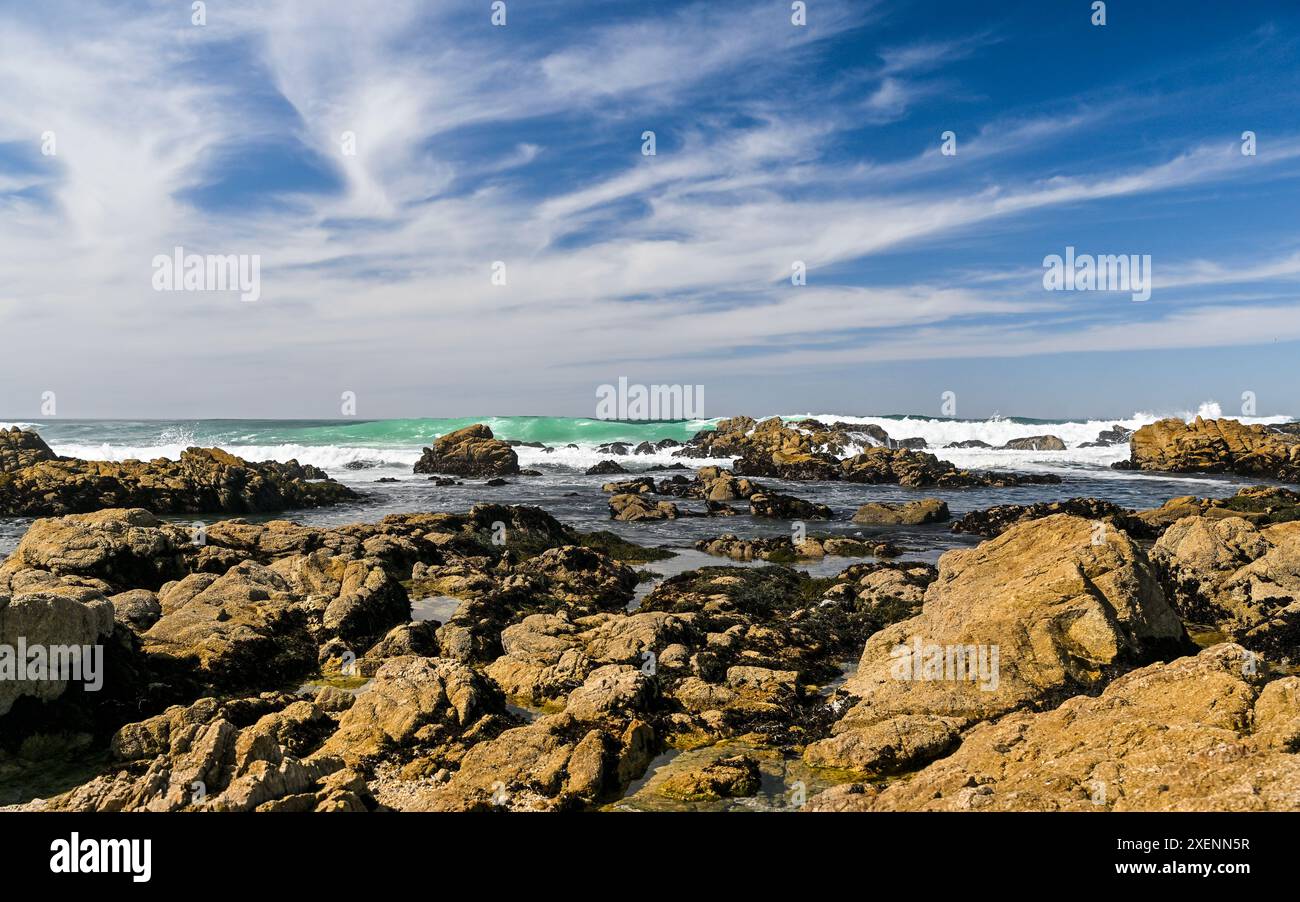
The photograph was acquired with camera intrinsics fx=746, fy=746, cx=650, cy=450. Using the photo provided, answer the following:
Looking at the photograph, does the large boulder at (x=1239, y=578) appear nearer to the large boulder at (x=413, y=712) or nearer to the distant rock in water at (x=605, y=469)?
the large boulder at (x=413, y=712)

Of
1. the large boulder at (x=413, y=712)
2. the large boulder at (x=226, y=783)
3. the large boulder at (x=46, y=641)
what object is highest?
the large boulder at (x=46, y=641)

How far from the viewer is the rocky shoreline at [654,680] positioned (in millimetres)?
6484

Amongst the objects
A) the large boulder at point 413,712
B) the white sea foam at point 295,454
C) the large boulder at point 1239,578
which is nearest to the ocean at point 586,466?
the white sea foam at point 295,454

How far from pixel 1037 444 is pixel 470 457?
189 feet

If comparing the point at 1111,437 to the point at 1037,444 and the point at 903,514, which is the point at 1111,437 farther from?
the point at 903,514

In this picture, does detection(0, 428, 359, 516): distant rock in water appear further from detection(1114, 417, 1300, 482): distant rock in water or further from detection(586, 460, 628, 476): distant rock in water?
detection(1114, 417, 1300, 482): distant rock in water

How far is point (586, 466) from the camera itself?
215 ft

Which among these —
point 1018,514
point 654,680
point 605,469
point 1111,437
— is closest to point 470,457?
point 605,469

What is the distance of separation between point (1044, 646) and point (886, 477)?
134 ft

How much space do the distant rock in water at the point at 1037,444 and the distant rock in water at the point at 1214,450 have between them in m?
17.6

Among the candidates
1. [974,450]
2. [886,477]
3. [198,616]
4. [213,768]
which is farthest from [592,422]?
[213,768]

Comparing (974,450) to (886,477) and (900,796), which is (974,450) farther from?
(900,796)
